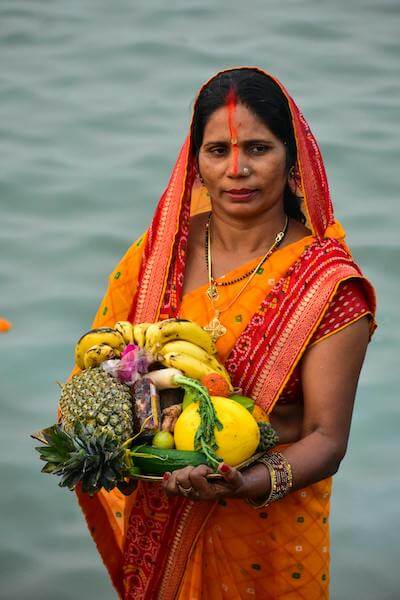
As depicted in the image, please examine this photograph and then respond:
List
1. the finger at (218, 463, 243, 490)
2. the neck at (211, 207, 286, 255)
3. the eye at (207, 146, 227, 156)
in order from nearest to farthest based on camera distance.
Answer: the finger at (218, 463, 243, 490) → the eye at (207, 146, 227, 156) → the neck at (211, 207, 286, 255)

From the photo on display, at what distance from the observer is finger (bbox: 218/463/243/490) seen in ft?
10.3

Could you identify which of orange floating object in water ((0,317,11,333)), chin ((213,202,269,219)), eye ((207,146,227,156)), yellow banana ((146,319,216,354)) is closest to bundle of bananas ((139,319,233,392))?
yellow banana ((146,319,216,354))

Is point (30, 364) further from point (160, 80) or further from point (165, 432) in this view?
point (165, 432)

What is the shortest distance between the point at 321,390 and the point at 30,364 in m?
3.60

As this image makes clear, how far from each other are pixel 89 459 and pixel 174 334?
1.44ft

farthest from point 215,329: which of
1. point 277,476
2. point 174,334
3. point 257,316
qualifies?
point 277,476

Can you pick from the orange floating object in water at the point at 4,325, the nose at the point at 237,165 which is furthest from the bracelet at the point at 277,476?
the orange floating object in water at the point at 4,325

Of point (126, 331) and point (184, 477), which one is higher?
point (126, 331)

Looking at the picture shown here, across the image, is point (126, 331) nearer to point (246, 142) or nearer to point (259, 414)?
point (259, 414)

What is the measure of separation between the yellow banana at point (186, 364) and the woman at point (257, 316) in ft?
0.95

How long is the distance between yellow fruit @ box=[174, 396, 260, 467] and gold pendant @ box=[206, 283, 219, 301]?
1.78ft

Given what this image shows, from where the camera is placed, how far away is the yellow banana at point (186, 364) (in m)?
3.31

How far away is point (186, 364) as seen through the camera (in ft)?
10.9

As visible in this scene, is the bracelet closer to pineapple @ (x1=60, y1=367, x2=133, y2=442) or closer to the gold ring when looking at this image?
the gold ring
